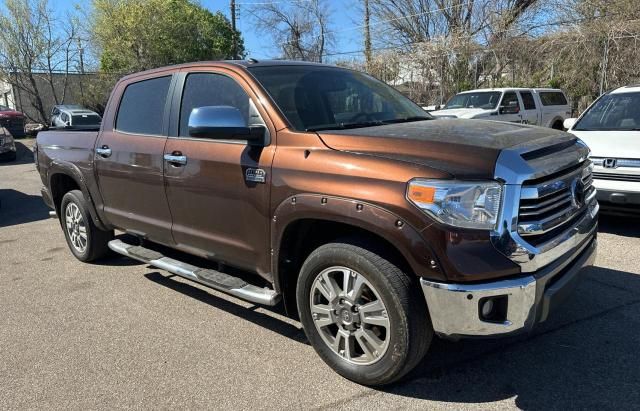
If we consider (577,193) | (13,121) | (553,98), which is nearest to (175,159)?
(577,193)

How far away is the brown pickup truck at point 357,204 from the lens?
105 inches

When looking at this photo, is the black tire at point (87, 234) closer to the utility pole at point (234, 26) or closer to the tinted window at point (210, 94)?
the tinted window at point (210, 94)

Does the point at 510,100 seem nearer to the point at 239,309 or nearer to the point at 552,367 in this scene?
the point at 239,309

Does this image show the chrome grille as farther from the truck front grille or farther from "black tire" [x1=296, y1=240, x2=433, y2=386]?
the truck front grille

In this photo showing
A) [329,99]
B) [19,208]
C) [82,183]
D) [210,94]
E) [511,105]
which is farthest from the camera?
[511,105]

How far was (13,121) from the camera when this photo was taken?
76.6 feet

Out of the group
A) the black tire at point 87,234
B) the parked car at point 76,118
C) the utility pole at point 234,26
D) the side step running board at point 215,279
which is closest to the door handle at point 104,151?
Result: the black tire at point 87,234

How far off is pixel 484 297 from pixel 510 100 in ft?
39.9

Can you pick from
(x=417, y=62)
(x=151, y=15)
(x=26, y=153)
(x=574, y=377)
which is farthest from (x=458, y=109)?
(x=151, y=15)

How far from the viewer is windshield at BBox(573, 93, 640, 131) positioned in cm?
680

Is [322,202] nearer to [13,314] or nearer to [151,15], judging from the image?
[13,314]

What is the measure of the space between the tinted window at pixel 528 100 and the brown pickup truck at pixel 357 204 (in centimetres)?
1074

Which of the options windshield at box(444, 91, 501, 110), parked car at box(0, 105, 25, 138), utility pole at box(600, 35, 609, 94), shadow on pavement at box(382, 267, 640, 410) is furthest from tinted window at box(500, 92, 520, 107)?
parked car at box(0, 105, 25, 138)

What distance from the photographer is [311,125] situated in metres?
3.53
